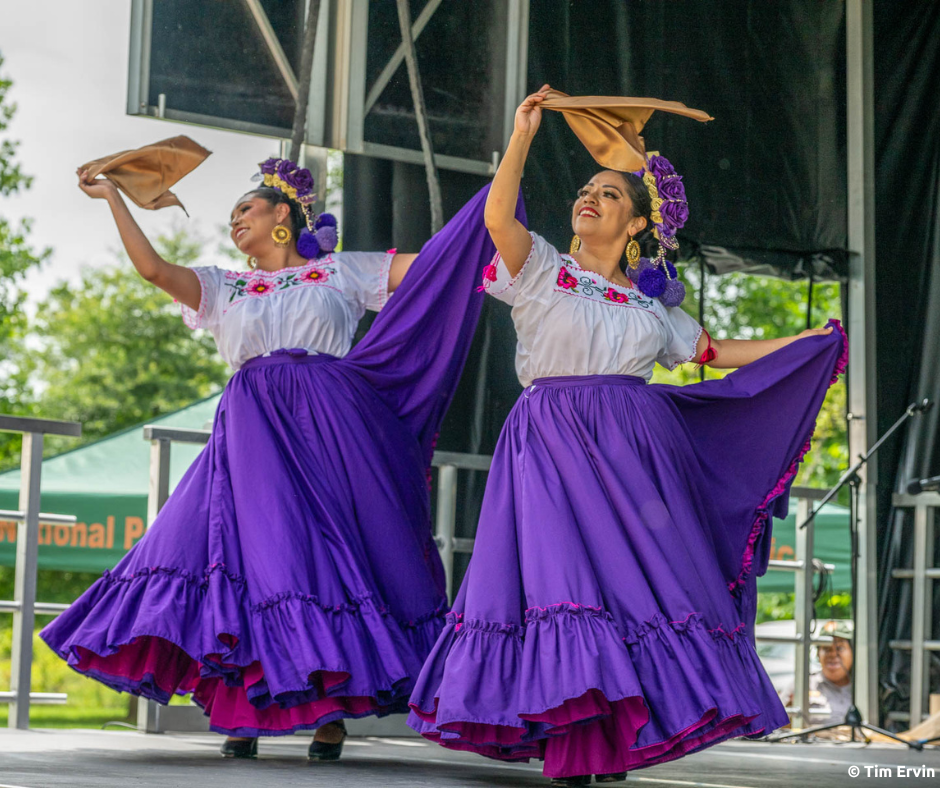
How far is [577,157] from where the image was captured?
5.04 meters

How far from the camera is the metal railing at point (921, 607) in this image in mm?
5512

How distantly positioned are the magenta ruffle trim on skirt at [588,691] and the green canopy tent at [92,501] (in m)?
3.90

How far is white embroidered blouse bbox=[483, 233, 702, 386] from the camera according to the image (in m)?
3.20

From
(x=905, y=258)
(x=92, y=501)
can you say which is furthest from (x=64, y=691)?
(x=905, y=258)

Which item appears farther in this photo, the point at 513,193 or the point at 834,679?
the point at 834,679

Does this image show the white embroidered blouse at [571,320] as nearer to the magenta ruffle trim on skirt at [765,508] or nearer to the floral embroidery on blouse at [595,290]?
the floral embroidery on blouse at [595,290]

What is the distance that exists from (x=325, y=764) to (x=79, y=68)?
29963mm

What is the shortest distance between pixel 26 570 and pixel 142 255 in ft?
4.37

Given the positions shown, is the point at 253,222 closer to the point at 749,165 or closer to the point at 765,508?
the point at 765,508

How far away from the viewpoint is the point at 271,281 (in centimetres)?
376

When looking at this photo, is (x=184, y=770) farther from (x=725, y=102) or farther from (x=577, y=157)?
(x=725, y=102)

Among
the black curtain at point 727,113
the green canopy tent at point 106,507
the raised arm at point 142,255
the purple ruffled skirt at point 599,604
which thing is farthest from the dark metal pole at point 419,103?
the green canopy tent at point 106,507

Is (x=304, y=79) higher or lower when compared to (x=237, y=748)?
higher

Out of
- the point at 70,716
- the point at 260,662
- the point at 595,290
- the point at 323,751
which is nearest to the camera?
the point at 260,662
